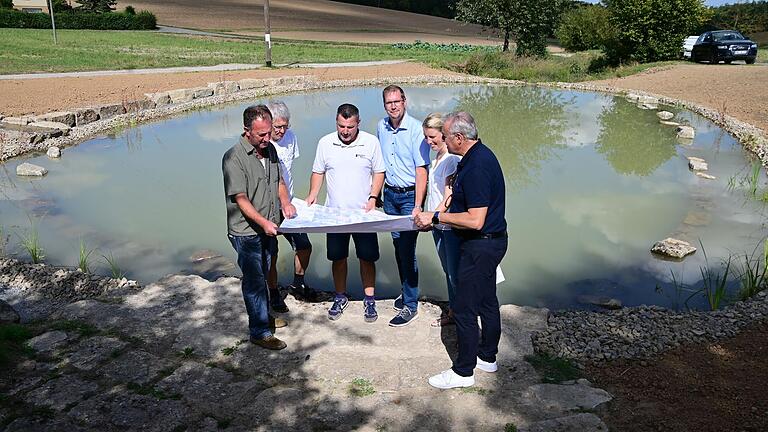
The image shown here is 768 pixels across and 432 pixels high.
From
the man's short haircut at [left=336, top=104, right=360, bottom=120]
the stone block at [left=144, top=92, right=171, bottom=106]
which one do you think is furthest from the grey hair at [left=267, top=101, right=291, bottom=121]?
the stone block at [left=144, top=92, right=171, bottom=106]

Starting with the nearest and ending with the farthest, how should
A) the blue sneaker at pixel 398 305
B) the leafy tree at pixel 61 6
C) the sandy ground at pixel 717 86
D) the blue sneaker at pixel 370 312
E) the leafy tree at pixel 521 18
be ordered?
the blue sneaker at pixel 370 312
the blue sneaker at pixel 398 305
the sandy ground at pixel 717 86
the leafy tree at pixel 521 18
the leafy tree at pixel 61 6

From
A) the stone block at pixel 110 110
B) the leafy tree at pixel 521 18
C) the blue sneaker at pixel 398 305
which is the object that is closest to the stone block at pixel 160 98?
the stone block at pixel 110 110

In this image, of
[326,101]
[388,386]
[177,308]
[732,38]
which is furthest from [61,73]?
[732,38]

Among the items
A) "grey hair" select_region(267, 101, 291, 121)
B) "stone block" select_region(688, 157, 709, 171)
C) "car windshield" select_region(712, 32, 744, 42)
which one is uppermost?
"car windshield" select_region(712, 32, 744, 42)

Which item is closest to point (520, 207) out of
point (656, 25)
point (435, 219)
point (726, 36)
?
point (435, 219)

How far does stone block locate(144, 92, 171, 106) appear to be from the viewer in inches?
648

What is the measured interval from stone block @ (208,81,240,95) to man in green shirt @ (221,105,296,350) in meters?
14.8

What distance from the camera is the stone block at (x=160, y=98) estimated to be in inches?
648

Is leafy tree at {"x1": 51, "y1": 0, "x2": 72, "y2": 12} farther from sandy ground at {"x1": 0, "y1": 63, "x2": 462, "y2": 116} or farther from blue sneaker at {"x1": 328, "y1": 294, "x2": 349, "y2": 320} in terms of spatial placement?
blue sneaker at {"x1": 328, "y1": 294, "x2": 349, "y2": 320}

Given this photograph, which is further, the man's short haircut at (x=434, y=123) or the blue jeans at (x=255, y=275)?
the man's short haircut at (x=434, y=123)

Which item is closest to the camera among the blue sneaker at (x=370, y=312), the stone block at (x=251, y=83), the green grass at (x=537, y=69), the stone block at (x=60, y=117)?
the blue sneaker at (x=370, y=312)

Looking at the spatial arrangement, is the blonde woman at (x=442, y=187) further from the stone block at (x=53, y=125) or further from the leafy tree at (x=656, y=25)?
the leafy tree at (x=656, y=25)

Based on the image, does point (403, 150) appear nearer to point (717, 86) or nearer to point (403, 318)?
point (403, 318)

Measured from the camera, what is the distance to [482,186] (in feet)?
12.7
